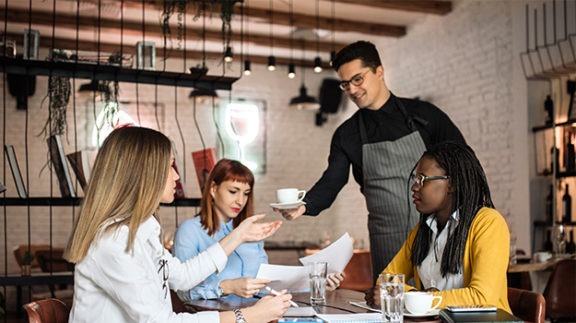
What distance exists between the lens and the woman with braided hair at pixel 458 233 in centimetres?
210

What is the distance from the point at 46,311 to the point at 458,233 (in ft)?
4.17

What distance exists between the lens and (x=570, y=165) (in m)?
5.72

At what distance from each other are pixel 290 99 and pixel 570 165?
4.76m

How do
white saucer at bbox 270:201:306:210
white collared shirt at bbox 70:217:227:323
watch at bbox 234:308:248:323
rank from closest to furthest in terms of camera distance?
white collared shirt at bbox 70:217:227:323 < watch at bbox 234:308:248:323 < white saucer at bbox 270:201:306:210

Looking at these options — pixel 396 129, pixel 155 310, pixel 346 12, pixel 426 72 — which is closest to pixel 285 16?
pixel 346 12

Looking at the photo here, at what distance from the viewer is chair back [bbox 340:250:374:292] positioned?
4082 millimetres

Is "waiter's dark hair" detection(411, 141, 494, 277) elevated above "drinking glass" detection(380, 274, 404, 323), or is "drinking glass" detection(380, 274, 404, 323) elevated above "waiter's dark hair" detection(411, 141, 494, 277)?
"waiter's dark hair" detection(411, 141, 494, 277)

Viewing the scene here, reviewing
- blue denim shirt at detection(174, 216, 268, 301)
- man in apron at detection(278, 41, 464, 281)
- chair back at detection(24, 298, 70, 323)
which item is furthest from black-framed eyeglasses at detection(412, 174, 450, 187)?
chair back at detection(24, 298, 70, 323)

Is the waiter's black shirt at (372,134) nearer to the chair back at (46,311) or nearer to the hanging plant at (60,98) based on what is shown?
the chair back at (46,311)

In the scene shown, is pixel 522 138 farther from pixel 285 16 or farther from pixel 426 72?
pixel 285 16

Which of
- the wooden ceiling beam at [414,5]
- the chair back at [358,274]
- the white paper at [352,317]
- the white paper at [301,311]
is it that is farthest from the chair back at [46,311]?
the wooden ceiling beam at [414,5]

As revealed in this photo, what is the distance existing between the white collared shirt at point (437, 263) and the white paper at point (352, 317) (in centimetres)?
34

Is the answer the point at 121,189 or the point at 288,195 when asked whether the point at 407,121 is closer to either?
the point at 288,195

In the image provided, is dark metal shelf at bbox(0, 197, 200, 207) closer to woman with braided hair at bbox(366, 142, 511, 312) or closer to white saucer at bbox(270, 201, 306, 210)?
white saucer at bbox(270, 201, 306, 210)
